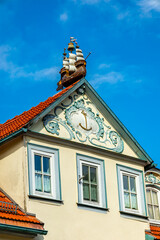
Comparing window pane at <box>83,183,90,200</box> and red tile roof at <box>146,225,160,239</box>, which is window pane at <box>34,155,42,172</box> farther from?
red tile roof at <box>146,225,160,239</box>

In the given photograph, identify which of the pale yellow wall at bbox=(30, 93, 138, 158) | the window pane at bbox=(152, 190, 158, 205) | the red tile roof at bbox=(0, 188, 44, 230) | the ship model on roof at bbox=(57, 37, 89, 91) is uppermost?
the ship model on roof at bbox=(57, 37, 89, 91)

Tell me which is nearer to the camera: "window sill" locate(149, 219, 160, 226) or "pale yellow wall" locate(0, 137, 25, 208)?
"pale yellow wall" locate(0, 137, 25, 208)

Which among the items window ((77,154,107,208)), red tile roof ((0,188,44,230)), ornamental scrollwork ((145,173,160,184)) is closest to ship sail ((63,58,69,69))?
window ((77,154,107,208))

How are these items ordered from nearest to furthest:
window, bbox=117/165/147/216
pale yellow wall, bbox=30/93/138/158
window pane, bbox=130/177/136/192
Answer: pale yellow wall, bbox=30/93/138/158, window, bbox=117/165/147/216, window pane, bbox=130/177/136/192

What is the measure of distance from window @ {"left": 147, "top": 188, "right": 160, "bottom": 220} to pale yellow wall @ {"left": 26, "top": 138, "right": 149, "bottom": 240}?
5.60 feet

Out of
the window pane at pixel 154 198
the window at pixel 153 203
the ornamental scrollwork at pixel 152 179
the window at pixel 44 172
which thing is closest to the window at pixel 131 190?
the window at pixel 153 203

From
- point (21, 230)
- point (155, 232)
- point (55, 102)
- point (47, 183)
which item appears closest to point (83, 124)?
point (55, 102)

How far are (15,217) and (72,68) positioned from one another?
8382 mm

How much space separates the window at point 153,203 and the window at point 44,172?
5286 millimetres

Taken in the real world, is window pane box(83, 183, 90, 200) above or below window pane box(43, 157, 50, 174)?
below

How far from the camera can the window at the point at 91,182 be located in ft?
69.2

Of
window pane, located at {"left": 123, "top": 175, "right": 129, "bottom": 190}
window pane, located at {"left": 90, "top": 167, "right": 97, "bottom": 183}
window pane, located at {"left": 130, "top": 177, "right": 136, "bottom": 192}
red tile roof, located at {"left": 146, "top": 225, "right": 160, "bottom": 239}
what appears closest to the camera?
window pane, located at {"left": 90, "top": 167, "right": 97, "bottom": 183}

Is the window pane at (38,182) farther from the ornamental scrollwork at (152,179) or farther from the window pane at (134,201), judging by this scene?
the ornamental scrollwork at (152,179)

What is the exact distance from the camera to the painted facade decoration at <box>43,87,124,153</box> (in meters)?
21.5
